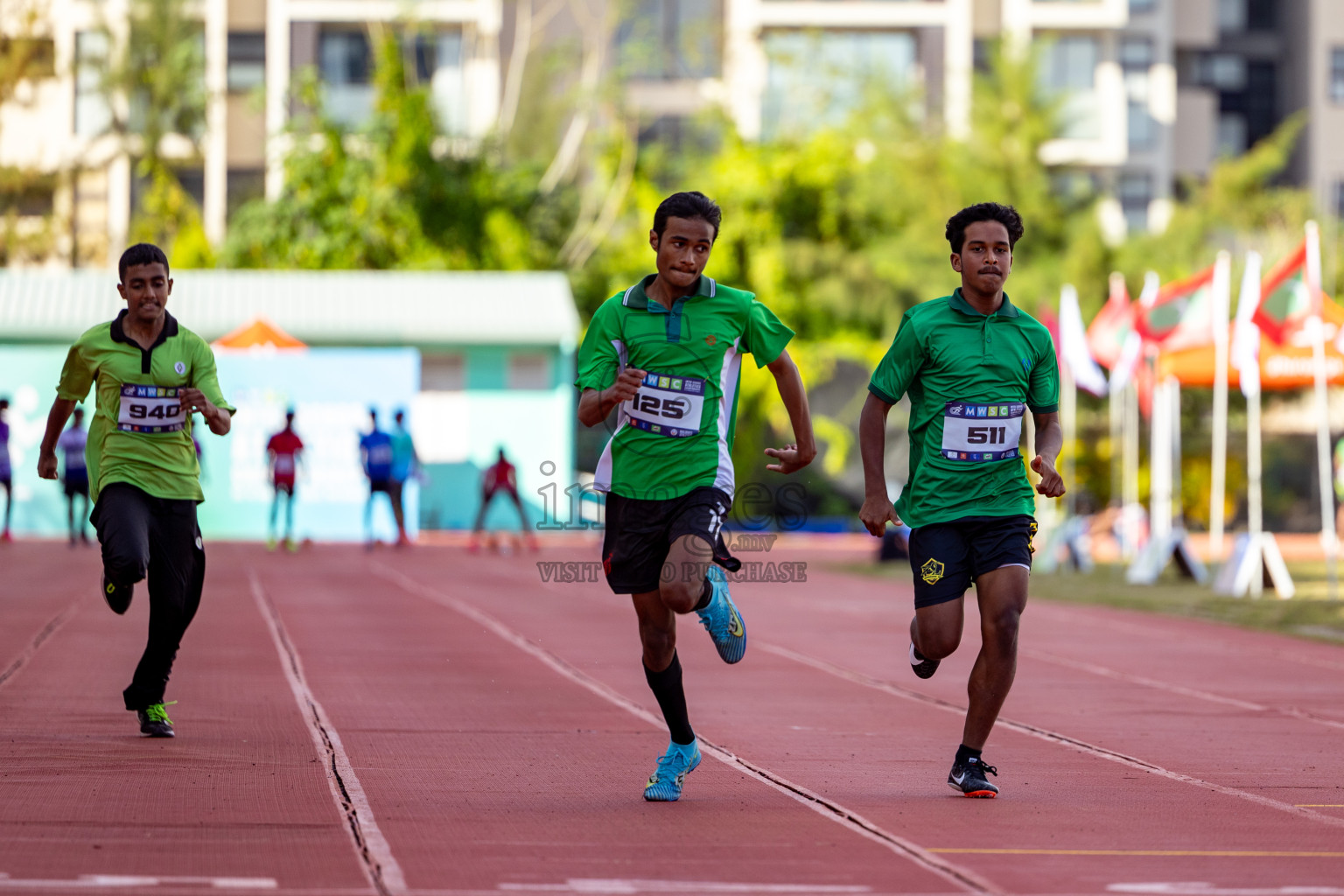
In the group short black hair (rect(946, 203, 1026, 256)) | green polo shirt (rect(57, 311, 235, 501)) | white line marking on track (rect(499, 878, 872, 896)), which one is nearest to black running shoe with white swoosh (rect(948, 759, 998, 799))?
white line marking on track (rect(499, 878, 872, 896))

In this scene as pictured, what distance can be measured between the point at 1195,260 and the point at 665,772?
37.7 meters

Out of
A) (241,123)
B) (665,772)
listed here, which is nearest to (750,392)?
(241,123)

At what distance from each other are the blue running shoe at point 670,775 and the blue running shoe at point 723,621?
0.37m

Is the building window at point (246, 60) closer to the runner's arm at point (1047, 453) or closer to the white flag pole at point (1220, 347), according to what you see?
the white flag pole at point (1220, 347)

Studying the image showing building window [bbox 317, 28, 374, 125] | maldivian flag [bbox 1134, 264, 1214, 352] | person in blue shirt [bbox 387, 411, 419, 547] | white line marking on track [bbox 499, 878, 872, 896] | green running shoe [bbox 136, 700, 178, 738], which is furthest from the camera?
building window [bbox 317, 28, 374, 125]

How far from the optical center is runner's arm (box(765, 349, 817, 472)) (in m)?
6.86

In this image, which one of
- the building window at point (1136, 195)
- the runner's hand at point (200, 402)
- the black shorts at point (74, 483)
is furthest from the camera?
the building window at point (1136, 195)

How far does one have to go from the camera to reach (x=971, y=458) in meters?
7.13

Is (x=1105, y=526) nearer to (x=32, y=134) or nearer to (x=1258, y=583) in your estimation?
(x=1258, y=583)

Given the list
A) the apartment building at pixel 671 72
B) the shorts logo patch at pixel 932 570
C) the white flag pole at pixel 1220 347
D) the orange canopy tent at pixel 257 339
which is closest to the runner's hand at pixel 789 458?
the shorts logo patch at pixel 932 570

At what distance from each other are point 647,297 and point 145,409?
270 centimetres

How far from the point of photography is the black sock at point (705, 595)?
265 inches

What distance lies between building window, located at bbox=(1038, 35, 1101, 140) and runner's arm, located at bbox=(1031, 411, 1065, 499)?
46.1m

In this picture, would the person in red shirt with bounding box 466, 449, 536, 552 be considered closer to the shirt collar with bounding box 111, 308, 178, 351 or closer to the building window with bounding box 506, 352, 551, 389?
the building window with bounding box 506, 352, 551, 389
